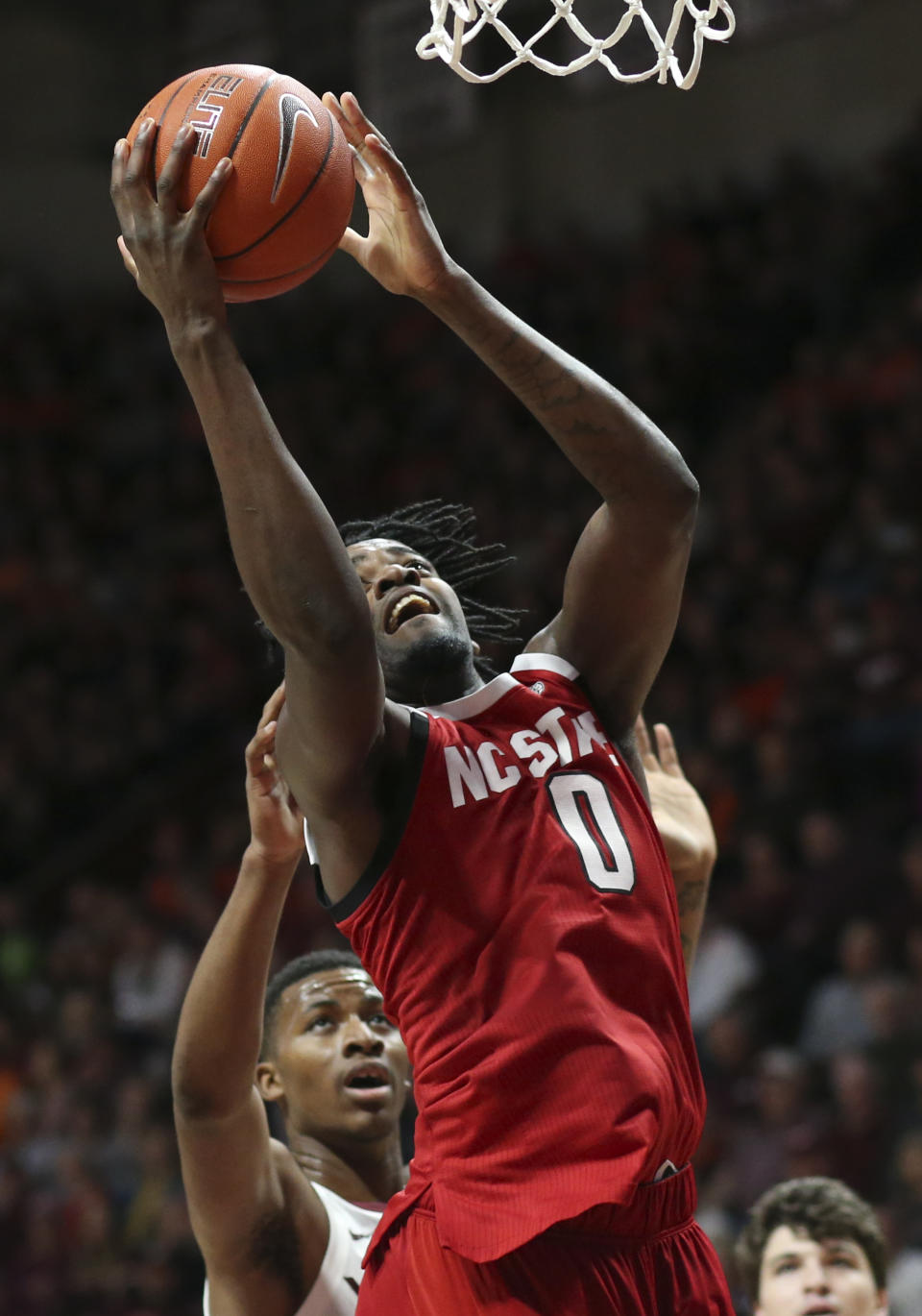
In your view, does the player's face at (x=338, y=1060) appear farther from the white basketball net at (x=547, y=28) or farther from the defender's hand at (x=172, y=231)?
the white basketball net at (x=547, y=28)

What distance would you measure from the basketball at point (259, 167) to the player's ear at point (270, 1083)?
166 centimetres

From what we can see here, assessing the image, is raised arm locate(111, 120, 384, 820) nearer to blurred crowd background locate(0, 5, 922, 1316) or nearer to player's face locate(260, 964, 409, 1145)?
player's face locate(260, 964, 409, 1145)

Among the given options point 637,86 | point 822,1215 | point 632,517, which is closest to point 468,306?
point 632,517

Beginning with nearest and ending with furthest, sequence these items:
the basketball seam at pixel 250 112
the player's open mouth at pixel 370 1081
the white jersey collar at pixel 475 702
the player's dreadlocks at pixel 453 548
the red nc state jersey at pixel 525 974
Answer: the red nc state jersey at pixel 525 974 < the basketball seam at pixel 250 112 < the white jersey collar at pixel 475 702 < the player's dreadlocks at pixel 453 548 < the player's open mouth at pixel 370 1081

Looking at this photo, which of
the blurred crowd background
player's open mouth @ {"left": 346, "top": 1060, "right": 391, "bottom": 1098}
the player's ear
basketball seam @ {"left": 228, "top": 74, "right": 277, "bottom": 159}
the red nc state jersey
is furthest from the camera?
the blurred crowd background

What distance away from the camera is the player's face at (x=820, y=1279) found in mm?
3053

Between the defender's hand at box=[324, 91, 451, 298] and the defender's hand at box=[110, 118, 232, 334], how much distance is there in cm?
32

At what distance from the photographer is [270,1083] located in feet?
10.9

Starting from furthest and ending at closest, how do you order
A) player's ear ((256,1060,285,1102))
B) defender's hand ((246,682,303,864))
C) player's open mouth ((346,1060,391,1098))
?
player's ear ((256,1060,285,1102)) → player's open mouth ((346,1060,391,1098)) → defender's hand ((246,682,303,864))

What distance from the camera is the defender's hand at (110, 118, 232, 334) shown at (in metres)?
2.10

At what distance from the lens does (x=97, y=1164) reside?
791 centimetres

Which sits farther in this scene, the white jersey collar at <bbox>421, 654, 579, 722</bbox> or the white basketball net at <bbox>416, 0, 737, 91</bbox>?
the white basketball net at <bbox>416, 0, 737, 91</bbox>

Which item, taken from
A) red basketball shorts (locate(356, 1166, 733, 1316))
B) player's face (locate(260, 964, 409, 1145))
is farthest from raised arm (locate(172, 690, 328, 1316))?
red basketball shorts (locate(356, 1166, 733, 1316))

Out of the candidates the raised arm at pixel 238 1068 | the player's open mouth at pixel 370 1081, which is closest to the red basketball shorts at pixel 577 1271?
the raised arm at pixel 238 1068
